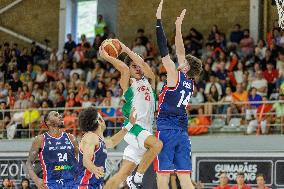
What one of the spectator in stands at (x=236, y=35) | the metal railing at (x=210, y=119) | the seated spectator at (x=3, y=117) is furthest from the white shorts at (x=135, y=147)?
the spectator in stands at (x=236, y=35)

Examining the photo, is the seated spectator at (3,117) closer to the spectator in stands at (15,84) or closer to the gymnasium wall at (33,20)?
the spectator in stands at (15,84)

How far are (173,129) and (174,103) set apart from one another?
376mm

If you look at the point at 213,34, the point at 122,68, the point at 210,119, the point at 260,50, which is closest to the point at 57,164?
the point at 122,68

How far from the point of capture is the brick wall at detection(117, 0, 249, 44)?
1080 inches

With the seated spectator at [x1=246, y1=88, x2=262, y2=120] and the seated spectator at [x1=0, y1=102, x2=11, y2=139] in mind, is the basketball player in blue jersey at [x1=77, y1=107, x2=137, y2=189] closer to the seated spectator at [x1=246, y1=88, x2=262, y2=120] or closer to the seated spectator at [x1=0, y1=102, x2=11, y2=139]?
the seated spectator at [x1=246, y1=88, x2=262, y2=120]

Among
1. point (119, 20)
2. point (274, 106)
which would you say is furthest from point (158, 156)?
point (119, 20)

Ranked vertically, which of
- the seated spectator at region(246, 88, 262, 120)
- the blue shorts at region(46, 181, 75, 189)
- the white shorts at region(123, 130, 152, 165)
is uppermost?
the seated spectator at region(246, 88, 262, 120)

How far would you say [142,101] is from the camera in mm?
12305

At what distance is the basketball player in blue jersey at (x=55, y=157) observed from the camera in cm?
1338

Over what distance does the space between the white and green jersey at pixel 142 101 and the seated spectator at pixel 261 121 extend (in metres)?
8.61

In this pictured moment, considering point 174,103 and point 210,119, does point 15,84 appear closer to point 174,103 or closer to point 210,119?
point 210,119

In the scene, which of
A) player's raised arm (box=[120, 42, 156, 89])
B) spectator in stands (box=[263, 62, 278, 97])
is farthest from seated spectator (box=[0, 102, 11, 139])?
player's raised arm (box=[120, 42, 156, 89])

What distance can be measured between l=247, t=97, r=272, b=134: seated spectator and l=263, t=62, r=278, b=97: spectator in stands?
0.84m

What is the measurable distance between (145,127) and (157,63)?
12813mm
